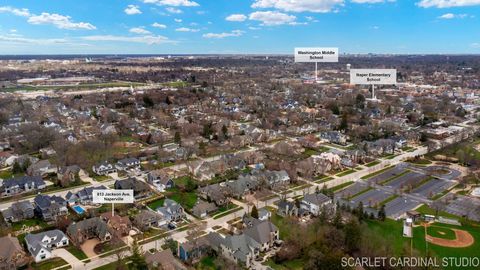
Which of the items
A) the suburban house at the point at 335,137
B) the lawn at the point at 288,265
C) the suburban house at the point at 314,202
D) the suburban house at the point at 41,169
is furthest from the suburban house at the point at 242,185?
the suburban house at the point at 335,137

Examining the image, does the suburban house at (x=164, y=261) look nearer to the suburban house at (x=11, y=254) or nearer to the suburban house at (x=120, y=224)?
the suburban house at (x=120, y=224)

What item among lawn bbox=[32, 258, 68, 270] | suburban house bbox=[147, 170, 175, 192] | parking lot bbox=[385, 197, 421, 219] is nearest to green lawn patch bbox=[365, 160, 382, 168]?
parking lot bbox=[385, 197, 421, 219]

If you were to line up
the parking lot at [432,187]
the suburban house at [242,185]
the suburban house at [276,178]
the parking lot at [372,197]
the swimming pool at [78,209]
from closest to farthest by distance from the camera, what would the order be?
the swimming pool at [78,209] → the parking lot at [372,197] → the suburban house at [242,185] → the parking lot at [432,187] → the suburban house at [276,178]

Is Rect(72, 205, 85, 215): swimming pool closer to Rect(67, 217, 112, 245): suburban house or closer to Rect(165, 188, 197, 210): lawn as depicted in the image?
Rect(67, 217, 112, 245): suburban house

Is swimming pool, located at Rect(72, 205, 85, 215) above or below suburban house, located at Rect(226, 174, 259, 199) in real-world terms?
below

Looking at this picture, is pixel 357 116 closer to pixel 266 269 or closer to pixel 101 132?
pixel 101 132

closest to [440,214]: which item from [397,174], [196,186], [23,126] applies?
[397,174]
